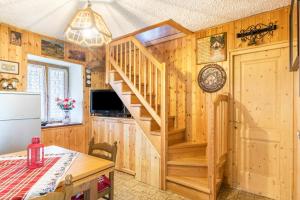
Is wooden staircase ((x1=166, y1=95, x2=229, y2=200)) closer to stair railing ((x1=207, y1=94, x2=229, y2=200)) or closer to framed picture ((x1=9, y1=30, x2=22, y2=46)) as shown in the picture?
stair railing ((x1=207, y1=94, x2=229, y2=200))

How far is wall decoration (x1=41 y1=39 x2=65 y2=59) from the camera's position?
11.5ft

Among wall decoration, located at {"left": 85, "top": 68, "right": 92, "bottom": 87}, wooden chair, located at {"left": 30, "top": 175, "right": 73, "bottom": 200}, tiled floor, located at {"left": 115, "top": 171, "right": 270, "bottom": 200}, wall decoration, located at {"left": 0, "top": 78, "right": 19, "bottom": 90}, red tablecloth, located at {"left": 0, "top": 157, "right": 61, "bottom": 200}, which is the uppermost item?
wall decoration, located at {"left": 85, "top": 68, "right": 92, "bottom": 87}

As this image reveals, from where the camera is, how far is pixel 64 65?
4.20m

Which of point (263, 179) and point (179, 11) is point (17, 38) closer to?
point (179, 11)

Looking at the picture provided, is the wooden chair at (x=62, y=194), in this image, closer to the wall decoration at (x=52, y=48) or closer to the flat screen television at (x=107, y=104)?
the flat screen television at (x=107, y=104)

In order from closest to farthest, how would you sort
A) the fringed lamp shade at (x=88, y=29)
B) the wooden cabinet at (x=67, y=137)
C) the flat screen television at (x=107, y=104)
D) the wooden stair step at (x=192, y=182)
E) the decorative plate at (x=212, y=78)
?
the fringed lamp shade at (x=88, y=29)
the wooden stair step at (x=192, y=182)
the decorative plate at (x=212, y=78)
the wooden cabinet at (x=67, y=137)
the flat screen television at (x=107, y=104)

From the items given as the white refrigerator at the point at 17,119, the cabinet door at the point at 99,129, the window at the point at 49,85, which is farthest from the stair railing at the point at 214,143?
the window at the point at 49,85

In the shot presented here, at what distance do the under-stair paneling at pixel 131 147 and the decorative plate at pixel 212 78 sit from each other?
135 cm

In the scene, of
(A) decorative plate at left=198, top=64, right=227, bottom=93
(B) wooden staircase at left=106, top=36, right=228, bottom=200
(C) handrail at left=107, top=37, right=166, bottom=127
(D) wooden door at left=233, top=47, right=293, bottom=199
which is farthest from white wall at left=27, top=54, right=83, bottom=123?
(D) wooden door at left=233, top=47, right=293, bottom=199

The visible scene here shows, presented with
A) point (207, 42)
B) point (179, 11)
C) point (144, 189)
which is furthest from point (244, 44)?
point (144, 189)

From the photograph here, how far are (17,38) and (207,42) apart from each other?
10.6 ft

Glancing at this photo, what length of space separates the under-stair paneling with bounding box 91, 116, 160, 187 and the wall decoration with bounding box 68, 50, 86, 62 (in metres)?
1.34

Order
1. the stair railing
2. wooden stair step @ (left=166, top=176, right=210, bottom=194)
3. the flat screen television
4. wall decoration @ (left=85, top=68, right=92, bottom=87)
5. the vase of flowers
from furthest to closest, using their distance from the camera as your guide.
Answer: wall decoration @ (left=85, top=68, right=92, bottom=87) → the vase of flowers → the flat screen television → wooden stair step @ (left=166, top=176, right=210, bottom=194) → the stair railing

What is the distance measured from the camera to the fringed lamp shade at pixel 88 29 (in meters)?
1.79
